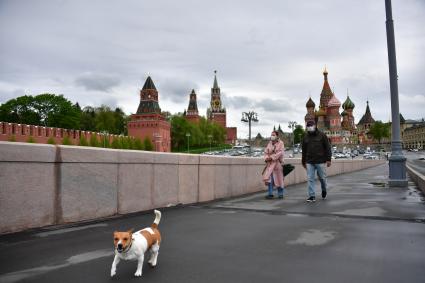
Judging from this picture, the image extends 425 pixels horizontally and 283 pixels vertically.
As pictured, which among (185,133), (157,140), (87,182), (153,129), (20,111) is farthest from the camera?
(185,133)

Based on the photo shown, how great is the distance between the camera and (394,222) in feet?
21.7

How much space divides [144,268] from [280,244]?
189 cm

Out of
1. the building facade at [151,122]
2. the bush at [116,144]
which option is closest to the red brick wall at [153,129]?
the building facade at [151,122]

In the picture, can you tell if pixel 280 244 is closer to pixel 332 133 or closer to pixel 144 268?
pixel 144 268

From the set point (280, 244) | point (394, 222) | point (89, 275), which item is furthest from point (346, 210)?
point (89, 275)

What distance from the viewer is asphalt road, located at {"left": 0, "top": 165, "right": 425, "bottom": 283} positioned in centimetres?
379

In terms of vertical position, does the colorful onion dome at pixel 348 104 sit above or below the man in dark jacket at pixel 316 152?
above

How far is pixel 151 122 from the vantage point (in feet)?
388

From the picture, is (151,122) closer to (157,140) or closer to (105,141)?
(157,140)

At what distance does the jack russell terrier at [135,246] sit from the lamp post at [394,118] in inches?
459

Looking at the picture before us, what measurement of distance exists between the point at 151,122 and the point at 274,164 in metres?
109

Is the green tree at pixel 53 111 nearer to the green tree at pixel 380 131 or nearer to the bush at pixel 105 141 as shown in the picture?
the bush at pixel 105 141

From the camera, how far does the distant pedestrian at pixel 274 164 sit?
35.8ft

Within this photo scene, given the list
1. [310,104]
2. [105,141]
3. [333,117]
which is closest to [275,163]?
[105,141]
